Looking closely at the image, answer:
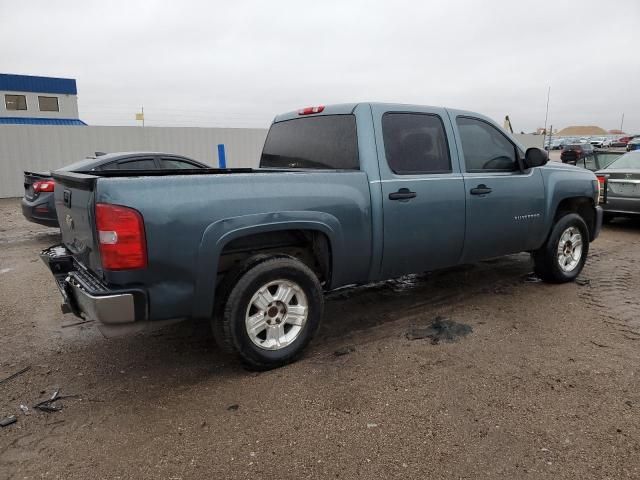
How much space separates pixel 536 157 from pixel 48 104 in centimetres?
3179

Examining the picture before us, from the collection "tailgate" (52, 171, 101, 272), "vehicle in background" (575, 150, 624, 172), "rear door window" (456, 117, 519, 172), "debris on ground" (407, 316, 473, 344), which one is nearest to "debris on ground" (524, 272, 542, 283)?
"rear door window" (456, 117, 519, 172)

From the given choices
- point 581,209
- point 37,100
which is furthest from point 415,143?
point 37,100

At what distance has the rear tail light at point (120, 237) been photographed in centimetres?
273

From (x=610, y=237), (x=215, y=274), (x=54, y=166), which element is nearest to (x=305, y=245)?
(x=215, y=274)

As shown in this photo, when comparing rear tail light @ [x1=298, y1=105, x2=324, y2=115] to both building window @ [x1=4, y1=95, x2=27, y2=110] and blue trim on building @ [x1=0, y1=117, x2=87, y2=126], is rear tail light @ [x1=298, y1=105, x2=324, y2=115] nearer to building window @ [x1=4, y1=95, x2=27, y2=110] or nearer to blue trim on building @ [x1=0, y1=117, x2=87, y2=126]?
blue trim on building @ [x1=0, y1=117, x2=87, y2=126]

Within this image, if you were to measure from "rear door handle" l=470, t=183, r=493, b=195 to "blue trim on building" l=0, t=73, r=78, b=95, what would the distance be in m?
31.3

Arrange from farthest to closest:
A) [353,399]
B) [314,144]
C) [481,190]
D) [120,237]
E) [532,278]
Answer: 1. [532,278]
2. [481,190]
3. [314,144]
4. [353,399]
5. [120,237]

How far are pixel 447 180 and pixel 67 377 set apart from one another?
133 inches

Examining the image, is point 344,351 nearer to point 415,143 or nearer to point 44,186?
point 415,143

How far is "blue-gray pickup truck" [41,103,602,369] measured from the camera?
9.32 feet

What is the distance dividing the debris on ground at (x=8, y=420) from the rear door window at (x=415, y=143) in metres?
3.11

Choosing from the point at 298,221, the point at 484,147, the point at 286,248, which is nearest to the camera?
the point at 298,221

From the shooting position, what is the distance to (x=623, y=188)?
8.66 m

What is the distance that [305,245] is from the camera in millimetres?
3744
